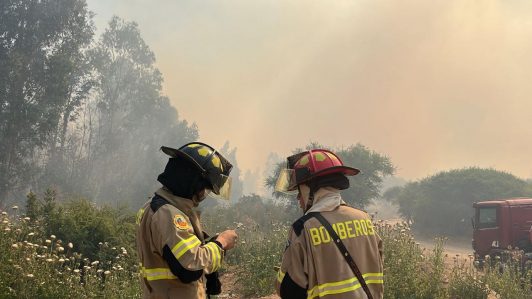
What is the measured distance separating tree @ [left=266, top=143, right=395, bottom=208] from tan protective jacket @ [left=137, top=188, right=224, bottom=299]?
27398 mm

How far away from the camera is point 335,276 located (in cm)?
257

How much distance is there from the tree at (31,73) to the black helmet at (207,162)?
88.3 feet

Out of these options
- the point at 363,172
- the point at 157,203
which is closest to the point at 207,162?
the point at 157,203

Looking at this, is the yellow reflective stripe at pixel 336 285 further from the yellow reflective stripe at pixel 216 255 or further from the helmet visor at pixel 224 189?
the helmet visor at pixel 224 189

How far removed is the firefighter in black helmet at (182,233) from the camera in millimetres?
2562

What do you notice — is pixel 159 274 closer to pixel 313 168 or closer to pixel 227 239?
pixel 227 239

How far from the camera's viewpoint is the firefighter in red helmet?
2.59 meters

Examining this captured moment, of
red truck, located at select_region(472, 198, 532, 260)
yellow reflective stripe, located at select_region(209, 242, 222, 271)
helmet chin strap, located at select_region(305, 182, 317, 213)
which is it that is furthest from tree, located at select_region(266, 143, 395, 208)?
yellow reflective stripe, located at select_region(209, 242, 222, 271)

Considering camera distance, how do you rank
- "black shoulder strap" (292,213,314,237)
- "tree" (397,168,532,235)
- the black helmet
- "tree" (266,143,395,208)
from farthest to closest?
"tree" (266,143,395,208) < "tree" (397,168,532,235) < the black helmet < "black shoulder strap" (292,213,314,237)

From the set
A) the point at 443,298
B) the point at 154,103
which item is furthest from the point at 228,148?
the point at 443,298

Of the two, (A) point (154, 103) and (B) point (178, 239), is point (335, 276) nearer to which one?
(B) point (178, 239)

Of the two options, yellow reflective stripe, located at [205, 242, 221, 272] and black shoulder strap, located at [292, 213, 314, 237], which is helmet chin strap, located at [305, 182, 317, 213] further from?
yellow reflective stripe, located at [205, 242, 221, 272]

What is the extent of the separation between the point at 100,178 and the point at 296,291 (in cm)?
4083

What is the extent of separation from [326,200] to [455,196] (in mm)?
31209
